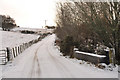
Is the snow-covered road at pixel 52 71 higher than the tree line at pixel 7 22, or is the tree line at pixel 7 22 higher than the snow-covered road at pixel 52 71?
the tree line at pixel 7 22

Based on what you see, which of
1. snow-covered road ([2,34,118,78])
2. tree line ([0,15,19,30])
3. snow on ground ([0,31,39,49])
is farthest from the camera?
tree line ([0,15,19,30])

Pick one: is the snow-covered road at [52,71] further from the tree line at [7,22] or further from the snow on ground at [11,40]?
the tree line at [7,22]

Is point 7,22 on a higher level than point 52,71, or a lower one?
higher

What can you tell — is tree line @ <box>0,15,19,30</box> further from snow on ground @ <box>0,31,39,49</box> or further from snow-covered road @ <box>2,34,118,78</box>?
snow-covered road @ <box>2,34,118,78</box>

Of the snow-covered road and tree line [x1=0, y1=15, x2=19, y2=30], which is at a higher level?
tree line [x1=0, y1=15, x2=19, y2=30]

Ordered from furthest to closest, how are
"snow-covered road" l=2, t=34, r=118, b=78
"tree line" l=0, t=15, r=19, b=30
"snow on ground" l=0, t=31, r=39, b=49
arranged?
1. "tree line" l=0, t=15, r=19, b=30
2. "snow on ground" l=0, t=31, r=39, b=49
3. "snow-covered road" l=2, t=34, r=118, b=78

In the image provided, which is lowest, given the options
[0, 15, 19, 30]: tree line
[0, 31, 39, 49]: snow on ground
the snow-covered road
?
[0, 31, 39, 49]: snow on ground

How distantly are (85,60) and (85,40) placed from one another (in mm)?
8062

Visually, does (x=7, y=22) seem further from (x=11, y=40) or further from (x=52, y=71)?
(x=52, y=71)

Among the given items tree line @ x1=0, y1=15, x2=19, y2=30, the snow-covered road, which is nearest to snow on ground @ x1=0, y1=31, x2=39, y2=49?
the snow-covered road

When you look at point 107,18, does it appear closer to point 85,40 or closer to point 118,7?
point 118,7

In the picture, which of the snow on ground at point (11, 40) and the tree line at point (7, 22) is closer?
the snow on ground at point (11, 40)

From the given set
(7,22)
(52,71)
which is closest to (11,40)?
(52,71)

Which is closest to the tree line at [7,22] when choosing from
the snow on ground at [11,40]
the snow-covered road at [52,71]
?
the snow on ground at [11,40]
